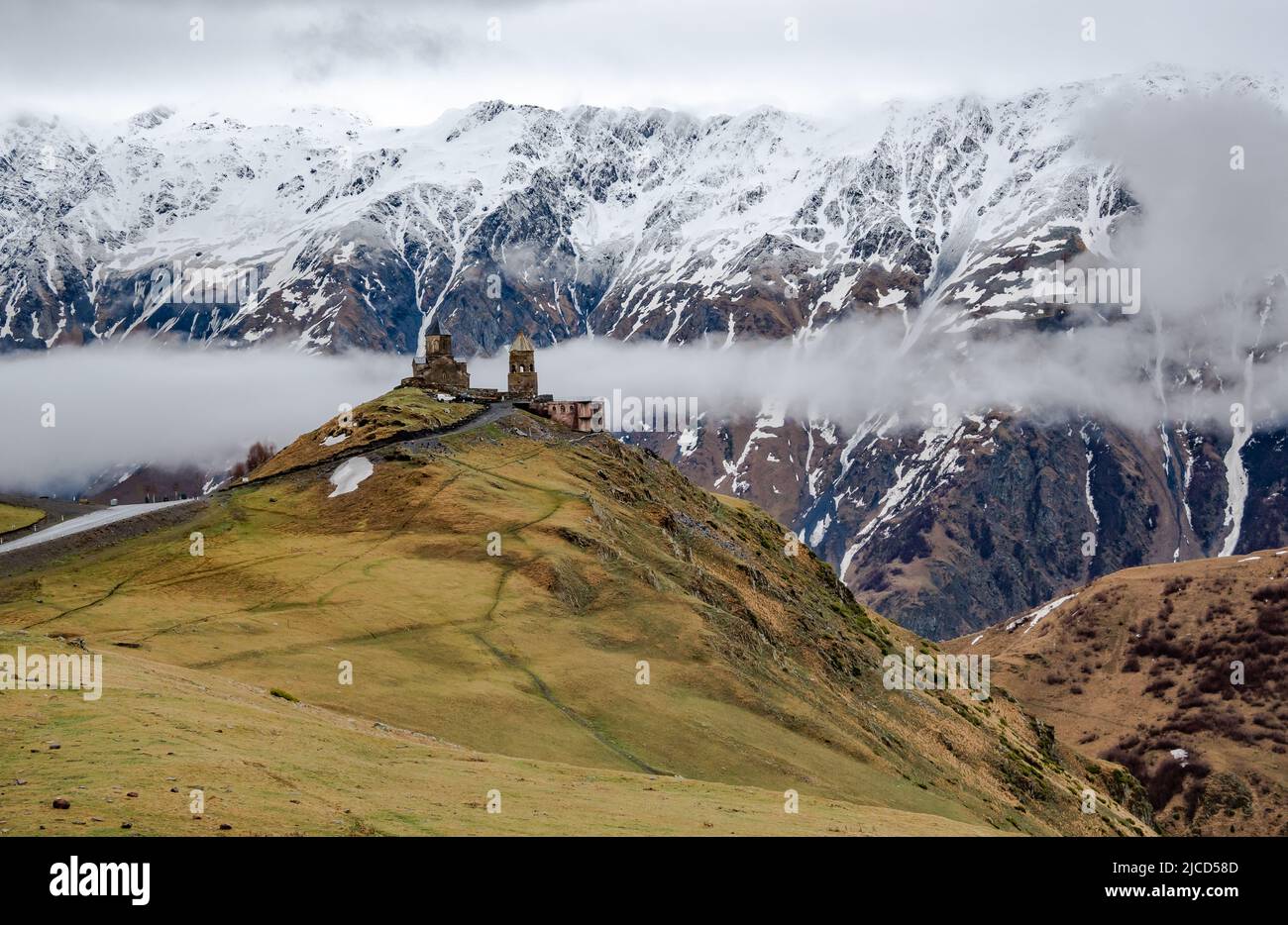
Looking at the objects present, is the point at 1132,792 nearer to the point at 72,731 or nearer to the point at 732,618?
the point at 732,618

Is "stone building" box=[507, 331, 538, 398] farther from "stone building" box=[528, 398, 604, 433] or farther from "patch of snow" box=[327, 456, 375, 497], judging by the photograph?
"patch of snow" box=[327, 456, 375, 497]

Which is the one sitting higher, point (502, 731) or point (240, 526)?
point (240, 526)

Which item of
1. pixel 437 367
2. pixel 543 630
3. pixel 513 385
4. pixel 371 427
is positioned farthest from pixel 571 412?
pixel 543 630

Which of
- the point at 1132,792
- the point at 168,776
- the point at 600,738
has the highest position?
the point at 168,776

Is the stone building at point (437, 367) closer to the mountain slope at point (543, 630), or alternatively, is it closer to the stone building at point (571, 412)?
the stone building at point (571, 412)

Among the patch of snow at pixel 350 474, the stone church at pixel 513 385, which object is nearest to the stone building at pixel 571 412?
the stone church at pixel 513 385

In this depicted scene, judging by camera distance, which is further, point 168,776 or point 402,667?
point 402,667
